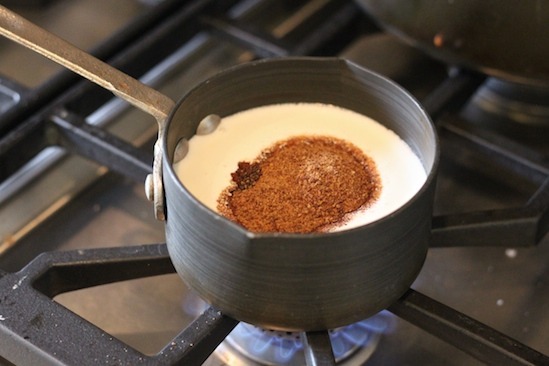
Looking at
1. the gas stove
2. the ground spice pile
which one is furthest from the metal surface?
the ground spice pile

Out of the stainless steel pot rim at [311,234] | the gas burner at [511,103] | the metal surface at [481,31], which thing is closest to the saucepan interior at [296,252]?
the stainless steel pot rim at [311,234]

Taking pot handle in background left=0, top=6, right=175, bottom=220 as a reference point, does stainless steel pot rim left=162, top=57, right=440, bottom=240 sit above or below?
below

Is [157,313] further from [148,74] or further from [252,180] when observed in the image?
[148,74]

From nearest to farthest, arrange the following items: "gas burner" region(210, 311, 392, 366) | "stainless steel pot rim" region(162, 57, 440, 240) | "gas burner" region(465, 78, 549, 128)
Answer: "stainless steel pot rim" region(162, 57, 440, 240)
"gas burner" region(210, 311, 392, 366)
"gas burner" region(465, 78, 549, 128)

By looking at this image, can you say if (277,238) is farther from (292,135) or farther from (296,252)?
(292,135)

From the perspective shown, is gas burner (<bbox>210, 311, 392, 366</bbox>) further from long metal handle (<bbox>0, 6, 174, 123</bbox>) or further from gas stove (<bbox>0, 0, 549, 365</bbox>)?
long metal handle (<bbox>0, 6, 174, 123</bbox>)

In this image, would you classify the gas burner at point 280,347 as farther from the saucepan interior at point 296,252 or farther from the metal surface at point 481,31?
the metal surface at point 481,31

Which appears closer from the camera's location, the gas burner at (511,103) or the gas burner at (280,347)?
the gas burner at (280,347)
